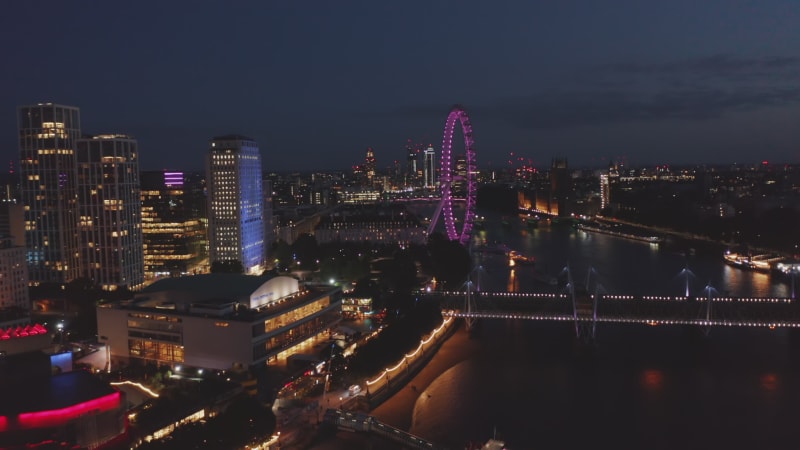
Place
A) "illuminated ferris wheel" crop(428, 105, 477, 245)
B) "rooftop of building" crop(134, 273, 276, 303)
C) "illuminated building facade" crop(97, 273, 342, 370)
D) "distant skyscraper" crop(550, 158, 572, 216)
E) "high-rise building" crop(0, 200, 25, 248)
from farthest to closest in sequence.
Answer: "distant skyscraper" crop(550, 158, 572, 216) → "illuminated ferris wheel" crop(428, 105, 477, 245) → "high-rise building" crop(0, 200, 25, 248) → "rooftop of building" crop(134, 273, 276, 303) → "illuminated building facade" crop(97, 273, 342, 370)

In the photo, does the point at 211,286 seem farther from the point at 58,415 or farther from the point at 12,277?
the point at 12,277

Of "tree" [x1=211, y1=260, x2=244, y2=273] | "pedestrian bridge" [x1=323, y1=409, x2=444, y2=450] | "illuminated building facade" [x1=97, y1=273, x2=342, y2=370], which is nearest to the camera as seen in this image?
"pedestrian bridge" [x1=323, y1=409, x2=444, y2=450]

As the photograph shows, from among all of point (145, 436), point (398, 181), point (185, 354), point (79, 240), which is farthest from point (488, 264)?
point (398, 181)

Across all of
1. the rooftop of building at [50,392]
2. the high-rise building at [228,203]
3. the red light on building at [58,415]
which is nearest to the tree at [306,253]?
the high-rise building at [228,203]

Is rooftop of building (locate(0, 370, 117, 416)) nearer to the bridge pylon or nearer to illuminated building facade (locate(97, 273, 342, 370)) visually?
illuminated building facade (locate(97, 273, 342, 370))

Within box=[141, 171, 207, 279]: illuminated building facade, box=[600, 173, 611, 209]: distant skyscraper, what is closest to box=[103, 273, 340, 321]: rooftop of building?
box=[141, 171, 207, 279]: illuminated building facade
